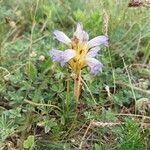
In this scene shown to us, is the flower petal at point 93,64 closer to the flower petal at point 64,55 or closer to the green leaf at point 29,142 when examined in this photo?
the flower petal at point 64,55

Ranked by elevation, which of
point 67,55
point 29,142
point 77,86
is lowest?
point 29,142

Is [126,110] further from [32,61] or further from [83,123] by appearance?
[32,61]

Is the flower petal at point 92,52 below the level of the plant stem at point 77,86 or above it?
above

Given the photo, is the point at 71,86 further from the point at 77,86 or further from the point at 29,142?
the point at 29,142

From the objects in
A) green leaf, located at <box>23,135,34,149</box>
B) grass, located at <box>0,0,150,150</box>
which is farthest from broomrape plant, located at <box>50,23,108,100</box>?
green leaf, located at <box>23,135,34,149</box>

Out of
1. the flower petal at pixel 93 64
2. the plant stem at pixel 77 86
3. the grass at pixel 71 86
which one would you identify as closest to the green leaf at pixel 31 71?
the grass at pixel 71 86

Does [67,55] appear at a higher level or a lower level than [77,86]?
higher

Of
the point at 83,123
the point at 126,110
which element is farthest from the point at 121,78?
the point at 83,123

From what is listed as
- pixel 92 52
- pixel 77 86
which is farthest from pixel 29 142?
pixel 92 52

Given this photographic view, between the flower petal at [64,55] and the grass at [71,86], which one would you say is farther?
the grass at [71,86]
